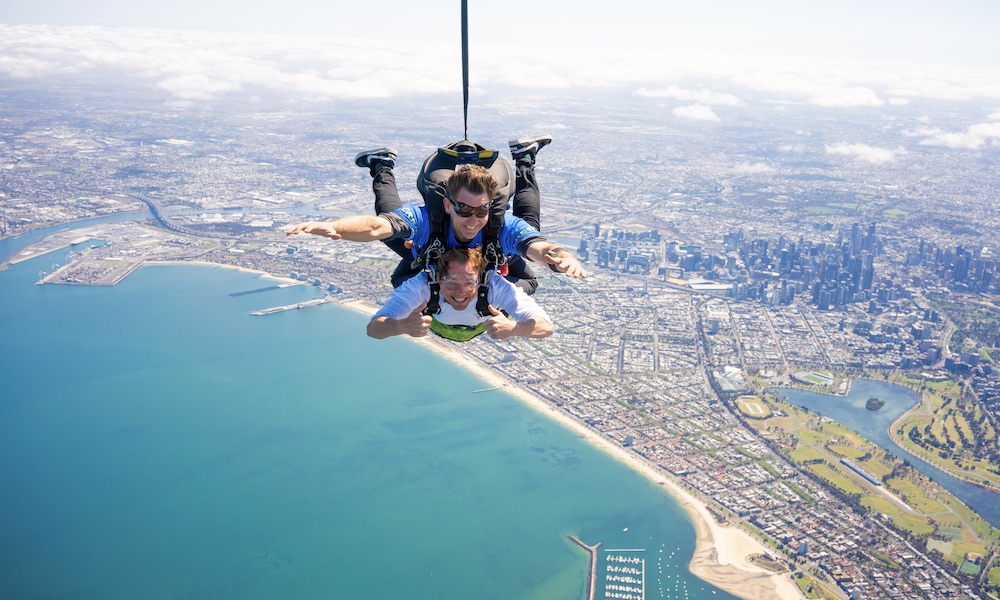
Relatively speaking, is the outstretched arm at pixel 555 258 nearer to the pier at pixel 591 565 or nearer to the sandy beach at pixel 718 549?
the pier at pixel 591 565

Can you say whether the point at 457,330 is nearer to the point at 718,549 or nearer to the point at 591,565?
the point at 591,565

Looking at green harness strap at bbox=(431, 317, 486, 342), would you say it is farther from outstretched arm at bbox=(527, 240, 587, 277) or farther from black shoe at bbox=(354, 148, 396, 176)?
black shoe at bbox=(354, 148, 396, 176)

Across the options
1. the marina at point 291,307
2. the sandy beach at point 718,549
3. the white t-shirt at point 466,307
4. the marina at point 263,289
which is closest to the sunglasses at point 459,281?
the white t-shirt at point 466,307

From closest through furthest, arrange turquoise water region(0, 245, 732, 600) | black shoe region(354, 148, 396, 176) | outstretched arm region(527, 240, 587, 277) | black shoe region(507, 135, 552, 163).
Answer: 1. outstretched arm region(527, 240, 587, 277)
2. black shoe region(354, 148, 396, 176)
3. black shoe region(507, 135, 552, 163)
4. turquoise water region(0, 245, 732, 600)

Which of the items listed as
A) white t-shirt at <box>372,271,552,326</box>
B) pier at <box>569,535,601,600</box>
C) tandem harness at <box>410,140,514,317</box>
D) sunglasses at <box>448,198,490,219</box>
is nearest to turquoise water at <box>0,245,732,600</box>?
pier at <box>569,535,601,600</box>

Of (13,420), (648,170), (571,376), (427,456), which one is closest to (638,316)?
(571,376)

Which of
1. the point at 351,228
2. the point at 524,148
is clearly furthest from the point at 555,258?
the point at 524,148
